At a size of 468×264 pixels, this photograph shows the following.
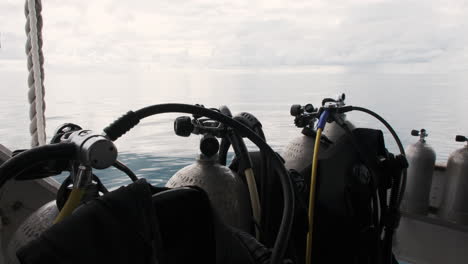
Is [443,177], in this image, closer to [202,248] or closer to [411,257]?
[411,257]

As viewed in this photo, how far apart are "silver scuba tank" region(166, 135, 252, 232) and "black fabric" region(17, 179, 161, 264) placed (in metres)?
0.37

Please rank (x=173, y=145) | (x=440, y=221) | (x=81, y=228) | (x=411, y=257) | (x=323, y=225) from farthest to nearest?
1. (x=173, y=145)
2. (x=440, y=221)
3. (x=411, y=257)
4. (x=323, y=225)
5. (x=81, y=228)

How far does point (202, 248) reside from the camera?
0.56m

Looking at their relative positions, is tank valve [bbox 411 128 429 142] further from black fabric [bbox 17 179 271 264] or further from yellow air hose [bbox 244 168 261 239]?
black fabric [bbox 17 179 271 264]

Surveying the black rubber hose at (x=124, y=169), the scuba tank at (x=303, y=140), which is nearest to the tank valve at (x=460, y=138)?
the scuba tank at (x=303, y=140)

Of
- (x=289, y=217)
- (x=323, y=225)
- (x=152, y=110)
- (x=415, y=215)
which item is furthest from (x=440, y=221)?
(x=152, y=110)

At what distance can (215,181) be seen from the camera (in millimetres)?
844

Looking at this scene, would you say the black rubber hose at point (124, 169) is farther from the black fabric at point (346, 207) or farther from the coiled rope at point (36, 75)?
the coiled rope at point (36, 75)

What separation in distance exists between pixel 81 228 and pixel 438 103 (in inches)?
390

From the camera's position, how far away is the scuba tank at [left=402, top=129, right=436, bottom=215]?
82.1 inches

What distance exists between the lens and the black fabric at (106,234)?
386 mm

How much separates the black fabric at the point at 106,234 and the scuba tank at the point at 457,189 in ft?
6.54

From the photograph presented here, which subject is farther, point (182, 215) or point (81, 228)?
point (182, 215)

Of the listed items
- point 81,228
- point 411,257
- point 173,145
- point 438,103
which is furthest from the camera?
point 438,103
